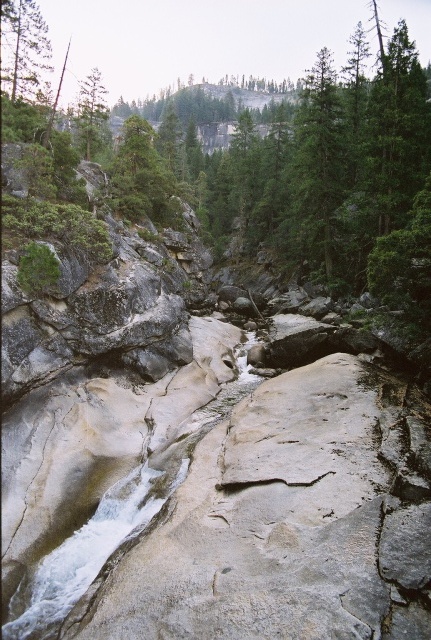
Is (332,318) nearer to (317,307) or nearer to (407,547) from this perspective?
(317,307)

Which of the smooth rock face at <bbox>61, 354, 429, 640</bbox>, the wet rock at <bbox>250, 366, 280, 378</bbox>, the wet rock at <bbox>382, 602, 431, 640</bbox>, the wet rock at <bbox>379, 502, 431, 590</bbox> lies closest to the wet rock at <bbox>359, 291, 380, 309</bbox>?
the wet rock at <bbox>250, 366, 280, 378</bbox>

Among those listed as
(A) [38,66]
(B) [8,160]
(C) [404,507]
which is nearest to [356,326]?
(C) [404,507]

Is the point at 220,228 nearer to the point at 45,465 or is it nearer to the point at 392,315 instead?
the point at 392,315

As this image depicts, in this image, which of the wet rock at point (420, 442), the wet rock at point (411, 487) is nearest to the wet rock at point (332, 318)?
the wet rock at point (420, 442)

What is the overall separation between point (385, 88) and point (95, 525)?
24.3 meters

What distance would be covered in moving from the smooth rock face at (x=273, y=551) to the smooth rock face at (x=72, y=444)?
7.19 ft

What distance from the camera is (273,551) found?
7.77 m

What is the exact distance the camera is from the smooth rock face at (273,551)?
649cm

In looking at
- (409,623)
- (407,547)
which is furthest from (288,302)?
(409,623)

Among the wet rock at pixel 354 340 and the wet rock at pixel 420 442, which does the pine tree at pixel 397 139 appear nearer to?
the wet rock at pixel 354 340

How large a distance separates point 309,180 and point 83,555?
85.1 feet

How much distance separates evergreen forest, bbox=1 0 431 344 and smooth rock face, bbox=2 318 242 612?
5.92 metres

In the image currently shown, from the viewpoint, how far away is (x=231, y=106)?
148875 mm

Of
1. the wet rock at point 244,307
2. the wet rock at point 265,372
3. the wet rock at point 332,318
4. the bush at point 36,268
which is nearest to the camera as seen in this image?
the bush at point 36,268
